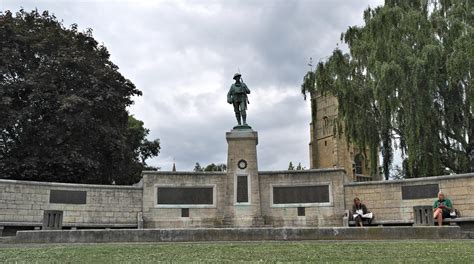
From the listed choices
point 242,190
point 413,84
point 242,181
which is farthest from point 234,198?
point 413,84

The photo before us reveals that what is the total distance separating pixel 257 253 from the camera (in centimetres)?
850

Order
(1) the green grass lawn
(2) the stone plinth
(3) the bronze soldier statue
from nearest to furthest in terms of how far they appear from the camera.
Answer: (1) the green grass lawn
(2) the stone plinth
(3) the bronze soldier statue

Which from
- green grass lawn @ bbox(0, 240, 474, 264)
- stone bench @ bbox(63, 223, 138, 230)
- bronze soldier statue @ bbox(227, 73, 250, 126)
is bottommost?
green grass lawn @ bbox(0, 240, 474, 264)

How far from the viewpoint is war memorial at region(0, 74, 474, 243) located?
17.8 meters

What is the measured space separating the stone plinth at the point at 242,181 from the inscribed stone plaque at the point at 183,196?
3.26 feet

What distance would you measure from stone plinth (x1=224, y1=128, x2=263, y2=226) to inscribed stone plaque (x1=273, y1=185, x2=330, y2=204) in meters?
1.01

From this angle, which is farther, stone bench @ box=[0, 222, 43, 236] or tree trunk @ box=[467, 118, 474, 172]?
tree trunk @ box=[467, 118, 474, 172]

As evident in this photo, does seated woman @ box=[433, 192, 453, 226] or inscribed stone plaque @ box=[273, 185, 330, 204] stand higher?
inscribed stone plaque @ box=[273, 185, 330, 204]

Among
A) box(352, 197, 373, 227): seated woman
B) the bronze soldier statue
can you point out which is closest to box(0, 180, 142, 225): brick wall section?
the bronze soldier statue

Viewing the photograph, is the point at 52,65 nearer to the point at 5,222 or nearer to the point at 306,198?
the point at 5,222

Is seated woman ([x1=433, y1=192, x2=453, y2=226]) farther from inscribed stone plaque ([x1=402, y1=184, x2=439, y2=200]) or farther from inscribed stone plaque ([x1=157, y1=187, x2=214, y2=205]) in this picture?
inscribed stone plaque ([x1=157, y1=187, x2=214, y2=205])

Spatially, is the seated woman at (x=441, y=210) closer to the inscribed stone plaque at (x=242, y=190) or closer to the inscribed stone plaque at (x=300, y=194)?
the inscribed stone plaque at (x=300, y=194)

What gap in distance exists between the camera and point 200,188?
1945 cm

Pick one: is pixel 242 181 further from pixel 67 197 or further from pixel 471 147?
pixel 471 147
